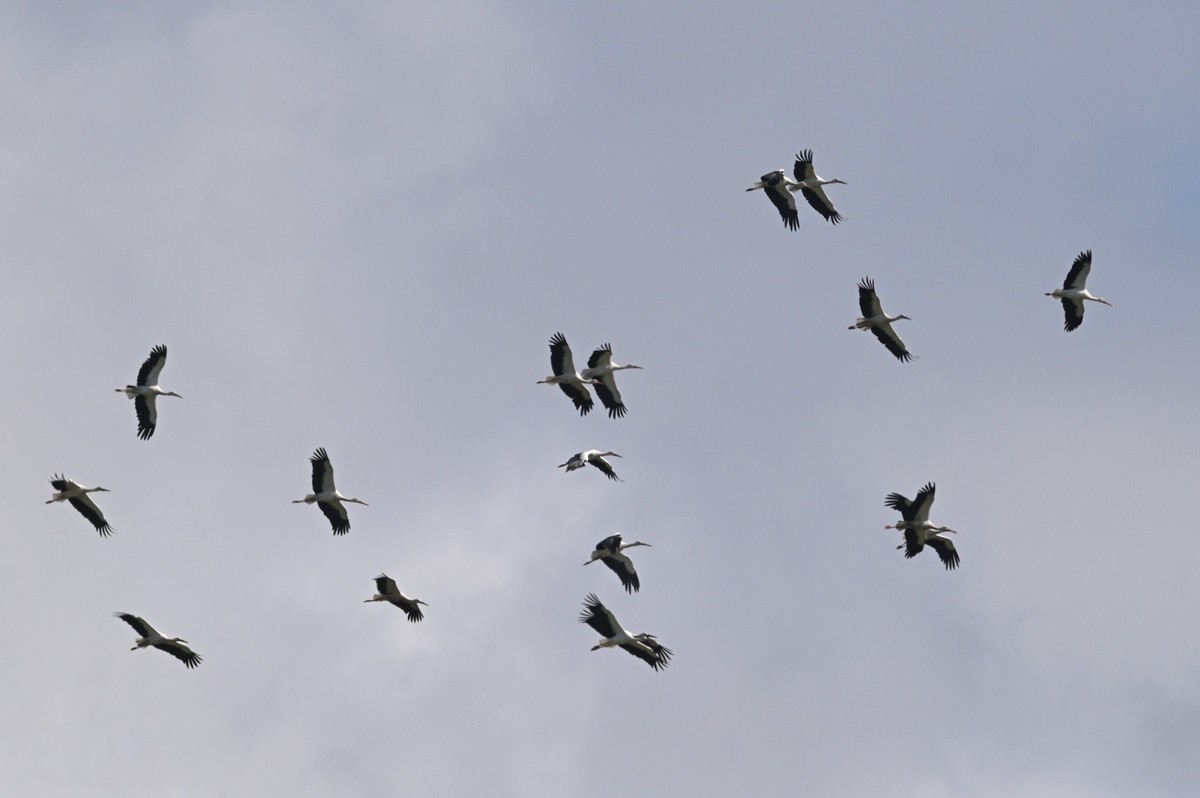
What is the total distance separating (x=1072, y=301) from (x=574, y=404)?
13390 mm

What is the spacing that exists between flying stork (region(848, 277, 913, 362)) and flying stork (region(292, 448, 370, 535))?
13868 millimetres

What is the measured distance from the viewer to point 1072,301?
51.5 metres

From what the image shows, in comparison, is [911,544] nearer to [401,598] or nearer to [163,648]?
[401,598]

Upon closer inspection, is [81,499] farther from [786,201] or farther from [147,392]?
[786,201]

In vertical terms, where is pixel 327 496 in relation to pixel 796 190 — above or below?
below

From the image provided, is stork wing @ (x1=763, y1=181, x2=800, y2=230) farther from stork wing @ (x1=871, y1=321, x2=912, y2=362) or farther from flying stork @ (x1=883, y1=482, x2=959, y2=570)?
flying stork @ (x1=883, y1=482, x2=959, y2=570)

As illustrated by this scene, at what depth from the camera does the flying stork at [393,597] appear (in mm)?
47625

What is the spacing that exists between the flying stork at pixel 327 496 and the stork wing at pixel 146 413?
14.6ft

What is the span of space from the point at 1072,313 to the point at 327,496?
19902 millimetres

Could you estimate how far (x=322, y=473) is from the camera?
48.8 meters

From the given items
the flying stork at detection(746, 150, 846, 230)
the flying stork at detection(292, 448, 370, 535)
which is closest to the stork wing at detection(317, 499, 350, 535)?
the flying stork at detection(292, 448, 370, 535)

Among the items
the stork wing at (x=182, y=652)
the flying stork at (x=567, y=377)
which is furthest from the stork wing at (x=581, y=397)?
the stork wing at (x=182, y=652)

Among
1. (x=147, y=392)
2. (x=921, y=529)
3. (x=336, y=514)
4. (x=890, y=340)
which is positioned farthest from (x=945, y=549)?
(x=147, y=392)

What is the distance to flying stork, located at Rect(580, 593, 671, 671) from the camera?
43625 millimetres
